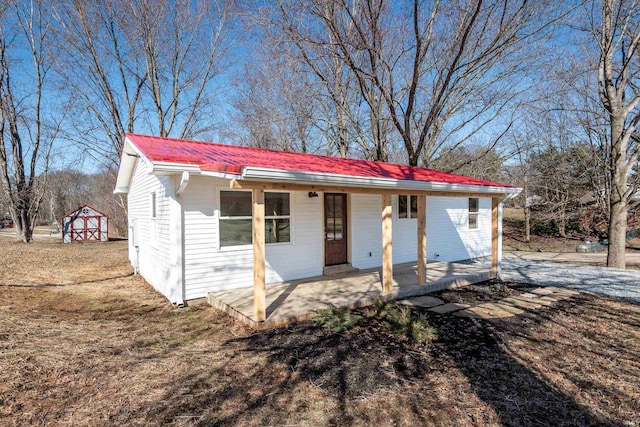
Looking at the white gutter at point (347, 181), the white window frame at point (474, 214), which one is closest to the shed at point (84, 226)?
the white window frame at point (474, 214)

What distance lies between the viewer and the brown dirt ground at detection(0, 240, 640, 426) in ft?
8.64

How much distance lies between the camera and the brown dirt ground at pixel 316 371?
8.64 ft

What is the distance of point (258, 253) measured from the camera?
4.39 meters

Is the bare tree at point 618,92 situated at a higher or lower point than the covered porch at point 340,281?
higher

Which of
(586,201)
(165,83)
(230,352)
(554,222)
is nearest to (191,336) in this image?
(230,352)

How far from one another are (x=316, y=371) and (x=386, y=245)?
2.87 m

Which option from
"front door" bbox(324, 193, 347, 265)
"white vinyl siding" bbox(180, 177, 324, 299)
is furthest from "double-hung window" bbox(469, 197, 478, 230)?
"white vinyl siding" bbox(180, 177, 324, 299)

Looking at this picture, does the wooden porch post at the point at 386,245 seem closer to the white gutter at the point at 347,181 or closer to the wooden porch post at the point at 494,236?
the white gutter at the point at 347,181

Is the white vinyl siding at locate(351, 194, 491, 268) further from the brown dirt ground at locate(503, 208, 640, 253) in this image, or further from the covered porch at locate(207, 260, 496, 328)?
the brown dirt ground at locate(503, 208, 640, 253)

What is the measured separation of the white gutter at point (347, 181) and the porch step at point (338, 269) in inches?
96.7

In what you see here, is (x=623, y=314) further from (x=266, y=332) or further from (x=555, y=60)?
(x=555, y=60)

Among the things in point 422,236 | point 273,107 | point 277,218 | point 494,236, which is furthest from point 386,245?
point 273,107

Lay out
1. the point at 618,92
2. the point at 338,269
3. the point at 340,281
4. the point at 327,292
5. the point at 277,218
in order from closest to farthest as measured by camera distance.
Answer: the point at 327,292 < the point at 277,218 < the point at 340,281 < the point at 338,269 < the point at 618,92

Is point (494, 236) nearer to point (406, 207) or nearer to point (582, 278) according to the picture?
point (406, 207)
